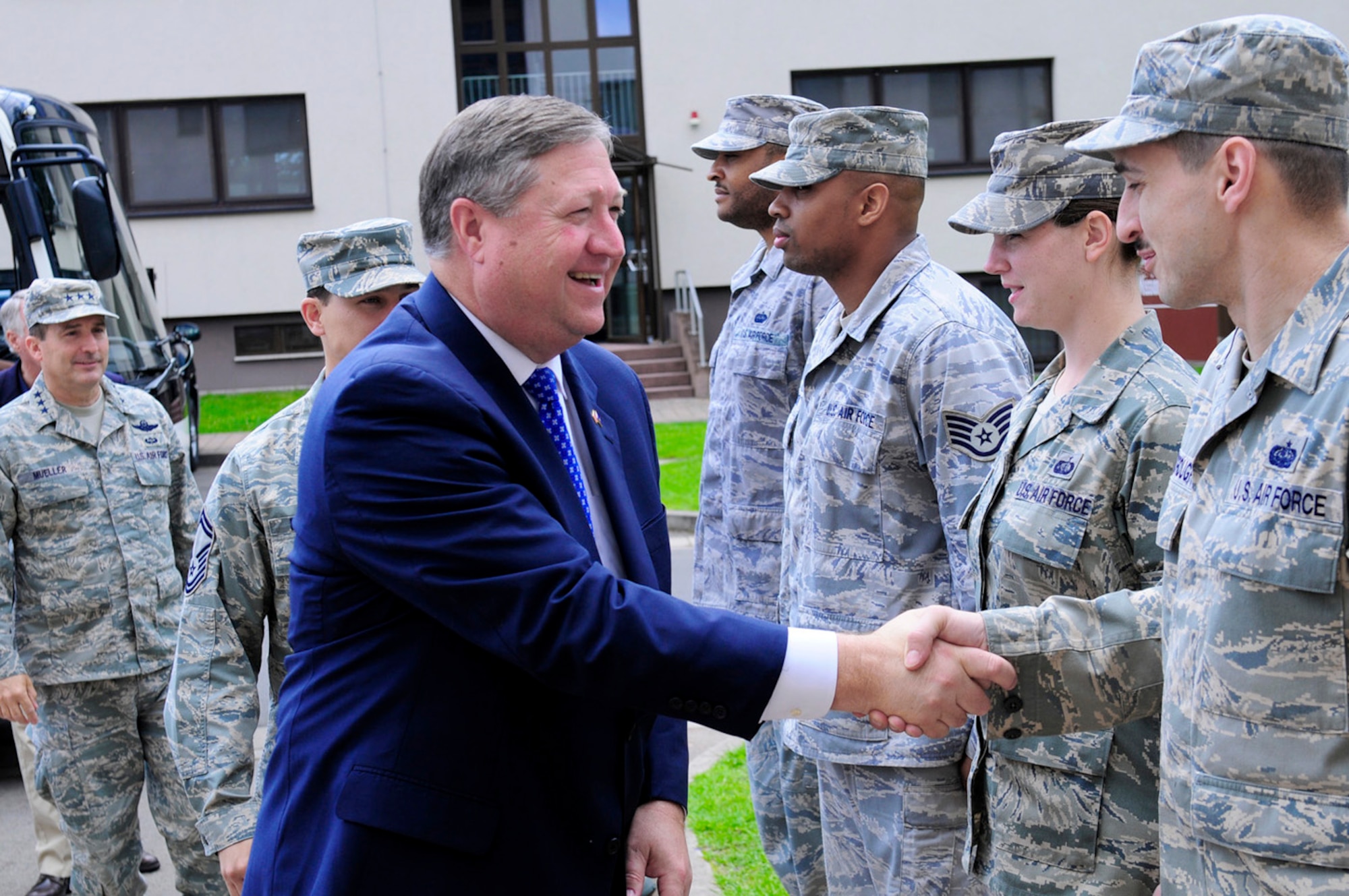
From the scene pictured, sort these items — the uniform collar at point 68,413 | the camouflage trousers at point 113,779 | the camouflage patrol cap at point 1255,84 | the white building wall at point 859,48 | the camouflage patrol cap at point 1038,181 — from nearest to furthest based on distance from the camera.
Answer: the camouflage patrol cap at point 1255,84 → the camouflage patrol cap at point 1038,181 → the camouflage trousers at point 113,779 → the uniform collar at point 68,413 → the white building wall at point 859,48

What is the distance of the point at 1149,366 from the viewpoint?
2.57m

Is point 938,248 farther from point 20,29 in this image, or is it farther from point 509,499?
point 509,499

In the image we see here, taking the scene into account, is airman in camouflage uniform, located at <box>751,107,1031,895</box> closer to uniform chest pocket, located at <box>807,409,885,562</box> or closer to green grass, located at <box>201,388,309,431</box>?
uniform chest pocket, located at <box>807,409,885,562</box>

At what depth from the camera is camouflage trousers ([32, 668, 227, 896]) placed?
423 cm

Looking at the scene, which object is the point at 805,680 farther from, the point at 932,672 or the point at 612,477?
the point at 612,477

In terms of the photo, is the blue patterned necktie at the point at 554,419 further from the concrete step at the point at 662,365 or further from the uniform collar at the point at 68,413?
the concrete step at the point at 662,365

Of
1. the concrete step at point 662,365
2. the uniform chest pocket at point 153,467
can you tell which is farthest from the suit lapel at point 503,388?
the concrete step at point 662,365

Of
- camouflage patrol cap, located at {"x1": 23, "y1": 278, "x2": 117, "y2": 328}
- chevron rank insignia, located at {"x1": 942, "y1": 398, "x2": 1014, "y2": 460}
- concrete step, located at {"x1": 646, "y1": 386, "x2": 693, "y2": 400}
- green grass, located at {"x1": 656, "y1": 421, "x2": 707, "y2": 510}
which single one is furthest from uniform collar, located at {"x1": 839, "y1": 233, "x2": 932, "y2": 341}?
concrete step, located at {"x1": 646, "y1": 386, "x2": 693, "y2": 400}

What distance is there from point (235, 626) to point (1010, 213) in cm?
203

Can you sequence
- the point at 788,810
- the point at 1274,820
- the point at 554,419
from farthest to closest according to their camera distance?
the point at 788,810
the point at 554,419
the point at 1274,820

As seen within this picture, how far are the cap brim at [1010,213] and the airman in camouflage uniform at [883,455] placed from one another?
373mm

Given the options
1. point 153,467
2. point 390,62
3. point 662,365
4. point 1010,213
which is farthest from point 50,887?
point 390,62

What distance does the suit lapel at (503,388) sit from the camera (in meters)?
2.14

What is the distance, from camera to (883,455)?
124 inches
